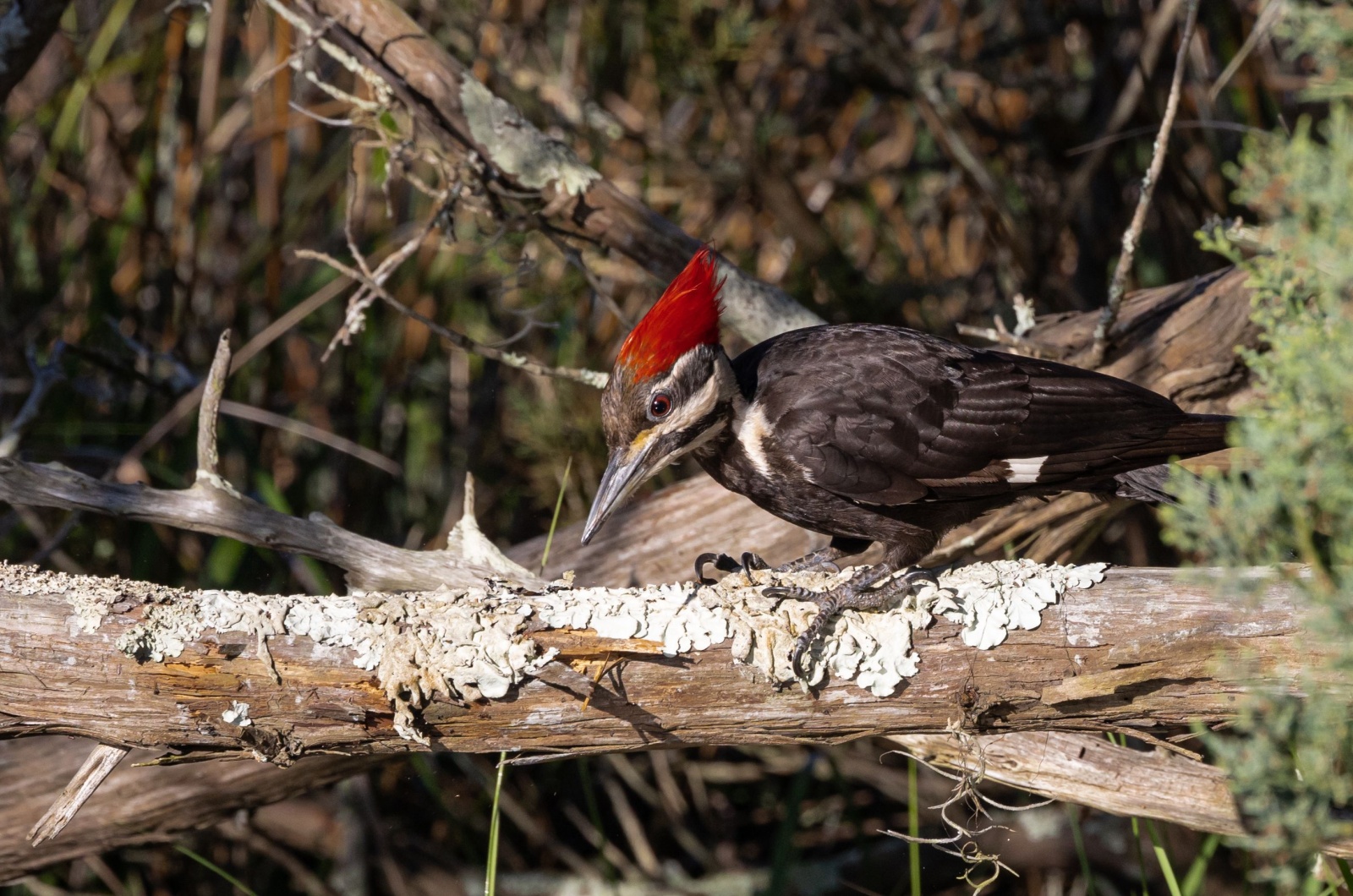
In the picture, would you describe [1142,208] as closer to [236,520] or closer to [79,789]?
[236,520]

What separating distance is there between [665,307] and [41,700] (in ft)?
4.64

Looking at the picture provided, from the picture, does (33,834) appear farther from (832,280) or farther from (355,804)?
(832,280)

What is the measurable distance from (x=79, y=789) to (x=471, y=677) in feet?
2.55

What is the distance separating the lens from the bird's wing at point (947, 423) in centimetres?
254

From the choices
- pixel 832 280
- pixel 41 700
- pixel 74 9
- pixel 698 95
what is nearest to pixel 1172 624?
pixel 41 700

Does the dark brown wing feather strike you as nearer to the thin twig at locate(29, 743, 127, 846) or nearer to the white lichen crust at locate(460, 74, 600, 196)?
the white lichen crust at locate(460, 74, 600, 196)

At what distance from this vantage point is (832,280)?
4148mm

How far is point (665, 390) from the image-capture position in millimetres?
2557

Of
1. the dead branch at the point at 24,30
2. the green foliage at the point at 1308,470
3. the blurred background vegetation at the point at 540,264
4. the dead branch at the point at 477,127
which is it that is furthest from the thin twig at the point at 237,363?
the green foliage at the point at 1308,470

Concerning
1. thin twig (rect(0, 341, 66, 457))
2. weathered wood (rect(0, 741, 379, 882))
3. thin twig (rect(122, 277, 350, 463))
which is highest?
thin twig (rect(122, 277, 350, 463))

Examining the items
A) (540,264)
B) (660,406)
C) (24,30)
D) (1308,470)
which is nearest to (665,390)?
(660,406)

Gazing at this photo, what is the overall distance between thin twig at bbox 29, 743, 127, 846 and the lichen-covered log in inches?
2.6

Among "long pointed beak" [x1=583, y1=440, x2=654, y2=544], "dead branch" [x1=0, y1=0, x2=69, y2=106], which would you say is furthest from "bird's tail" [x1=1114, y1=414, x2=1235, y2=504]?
"dead branch" [x1=0, y1=0, x2=69, y2=106]

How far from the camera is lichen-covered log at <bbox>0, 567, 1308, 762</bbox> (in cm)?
201
